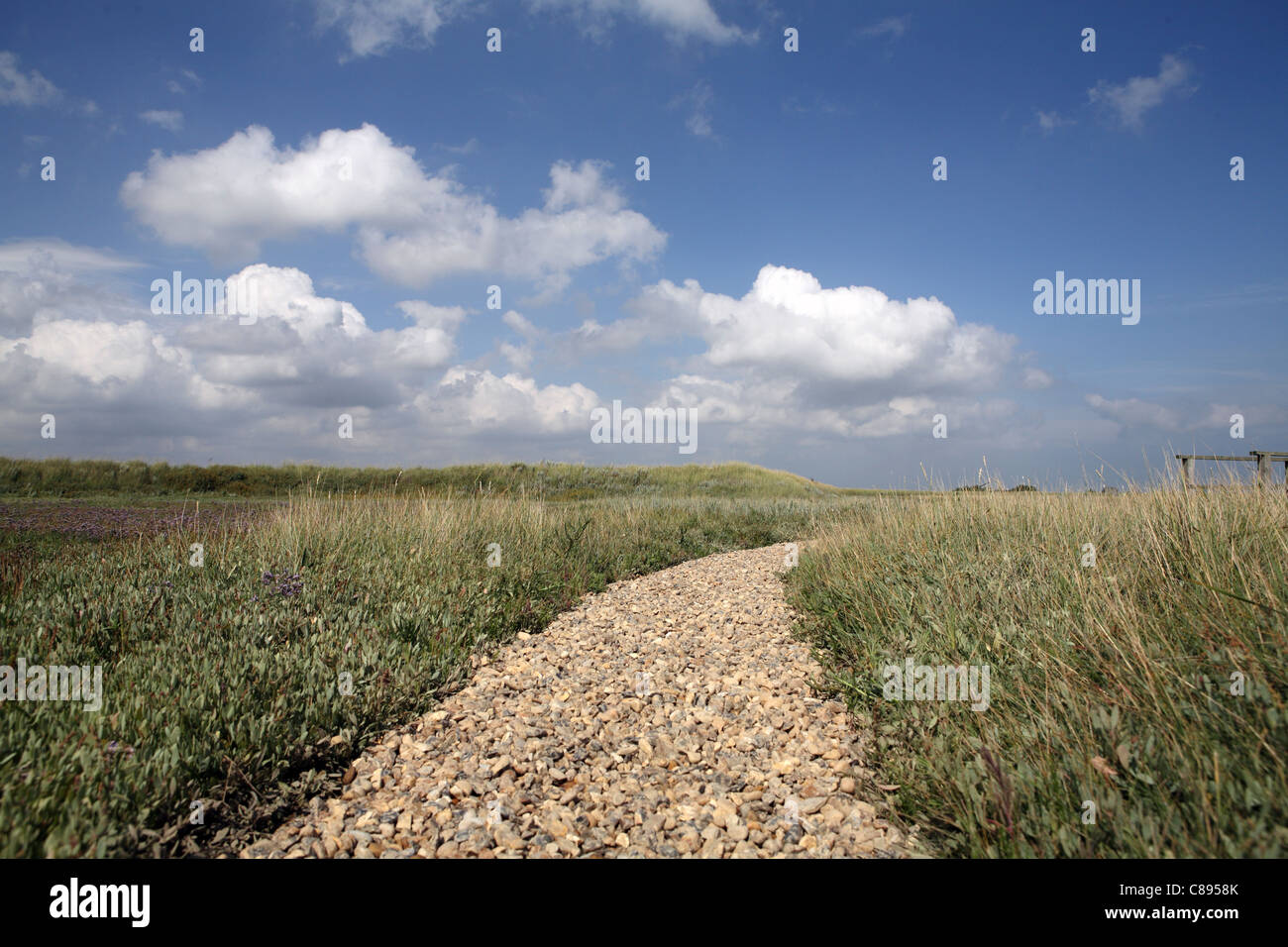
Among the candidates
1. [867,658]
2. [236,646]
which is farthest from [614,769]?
[236,646]

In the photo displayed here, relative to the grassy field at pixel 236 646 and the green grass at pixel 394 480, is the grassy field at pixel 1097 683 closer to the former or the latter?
the grassy field at pixel 236 646

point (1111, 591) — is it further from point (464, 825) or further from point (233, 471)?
point (233, 471)

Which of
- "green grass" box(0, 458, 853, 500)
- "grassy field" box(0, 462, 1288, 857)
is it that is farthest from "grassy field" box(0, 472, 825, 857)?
"green grass" box(0, 458, 853, 500)

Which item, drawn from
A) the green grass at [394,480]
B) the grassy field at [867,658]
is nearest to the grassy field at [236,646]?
the grassy field at [867,658]

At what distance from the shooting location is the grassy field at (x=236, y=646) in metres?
3.10

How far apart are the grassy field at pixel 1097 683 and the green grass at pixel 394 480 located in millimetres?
8570

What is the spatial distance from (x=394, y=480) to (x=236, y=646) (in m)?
28.0

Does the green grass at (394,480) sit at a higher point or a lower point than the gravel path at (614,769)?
higher

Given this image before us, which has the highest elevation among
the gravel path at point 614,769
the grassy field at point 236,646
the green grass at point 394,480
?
the green grass at point 394,480

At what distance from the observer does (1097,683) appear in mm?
3723

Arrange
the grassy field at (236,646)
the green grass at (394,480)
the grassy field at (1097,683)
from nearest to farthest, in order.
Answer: the grassy field at (1097,683)
the grassy field at (236,646)
the green grass at (394,480)
